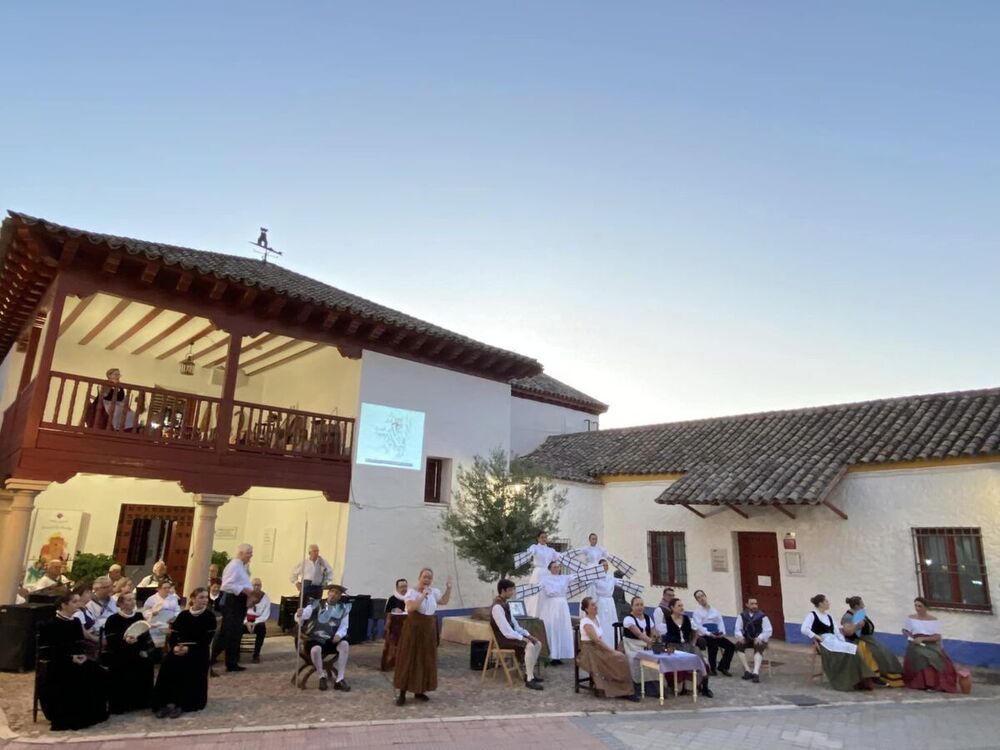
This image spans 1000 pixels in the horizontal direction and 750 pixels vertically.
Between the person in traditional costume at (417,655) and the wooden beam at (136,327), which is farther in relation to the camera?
the wooden beam at (136,327)

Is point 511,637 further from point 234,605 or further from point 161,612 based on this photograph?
point 161,612

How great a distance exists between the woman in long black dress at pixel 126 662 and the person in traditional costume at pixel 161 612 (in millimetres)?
725

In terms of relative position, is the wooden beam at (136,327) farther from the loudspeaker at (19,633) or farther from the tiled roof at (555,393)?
the tiled roof at (555,393)

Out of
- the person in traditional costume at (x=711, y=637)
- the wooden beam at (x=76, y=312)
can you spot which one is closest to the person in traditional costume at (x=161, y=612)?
the wooden beam at (x=76, y=312)

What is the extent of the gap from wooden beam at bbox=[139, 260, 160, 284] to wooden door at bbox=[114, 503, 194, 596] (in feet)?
21.1

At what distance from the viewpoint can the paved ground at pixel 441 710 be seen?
A: 6211 millimetres

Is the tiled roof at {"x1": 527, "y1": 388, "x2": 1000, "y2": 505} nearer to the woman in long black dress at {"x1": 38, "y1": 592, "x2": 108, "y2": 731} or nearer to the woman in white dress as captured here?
the woman in white dress

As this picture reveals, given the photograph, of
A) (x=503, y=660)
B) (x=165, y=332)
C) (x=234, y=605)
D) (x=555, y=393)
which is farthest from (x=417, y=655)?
(x=555, y=393)

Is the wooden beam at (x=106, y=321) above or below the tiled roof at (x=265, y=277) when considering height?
below

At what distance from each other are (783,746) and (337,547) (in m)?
8.87

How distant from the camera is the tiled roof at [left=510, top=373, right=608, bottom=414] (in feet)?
68.1

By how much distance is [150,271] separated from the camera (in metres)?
10.6

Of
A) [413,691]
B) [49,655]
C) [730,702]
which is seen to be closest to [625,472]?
[730,702]

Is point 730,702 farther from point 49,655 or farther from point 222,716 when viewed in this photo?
point 49,655
